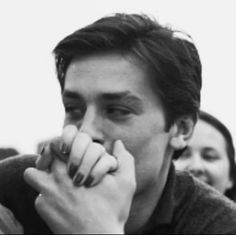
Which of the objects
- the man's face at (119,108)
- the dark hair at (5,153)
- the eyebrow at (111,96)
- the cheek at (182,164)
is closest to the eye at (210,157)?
the cheek at (182,164)

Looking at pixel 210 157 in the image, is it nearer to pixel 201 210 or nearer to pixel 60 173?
pixel 201 210

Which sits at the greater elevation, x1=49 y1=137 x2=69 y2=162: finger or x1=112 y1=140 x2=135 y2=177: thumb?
x1=49 y1=137 x2=69 y2=162: finger

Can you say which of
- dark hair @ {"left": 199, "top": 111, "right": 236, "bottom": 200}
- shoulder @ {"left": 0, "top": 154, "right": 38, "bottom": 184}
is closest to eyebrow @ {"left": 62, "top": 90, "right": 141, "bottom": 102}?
shoulder @ {"left": 0, "top": 154, "right": 38, "bottom": 184}

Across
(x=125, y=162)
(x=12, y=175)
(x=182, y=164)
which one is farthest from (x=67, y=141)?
(x=182, y=164)

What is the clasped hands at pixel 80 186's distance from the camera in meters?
2.68

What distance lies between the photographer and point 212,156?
621cm

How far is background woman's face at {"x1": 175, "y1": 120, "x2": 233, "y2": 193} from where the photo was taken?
6036 mm

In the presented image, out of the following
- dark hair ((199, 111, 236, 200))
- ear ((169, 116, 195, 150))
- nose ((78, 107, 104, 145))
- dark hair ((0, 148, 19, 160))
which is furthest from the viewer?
dark hair ((199, 111, 236, 200))

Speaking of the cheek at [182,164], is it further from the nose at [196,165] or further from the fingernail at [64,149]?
the fingernail at [64,149]

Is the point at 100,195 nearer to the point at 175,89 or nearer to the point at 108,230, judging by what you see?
the point at 108,230

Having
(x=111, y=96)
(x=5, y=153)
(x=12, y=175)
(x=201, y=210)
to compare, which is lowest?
(x=5, y=153)

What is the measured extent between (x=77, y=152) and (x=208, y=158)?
11.9 feet

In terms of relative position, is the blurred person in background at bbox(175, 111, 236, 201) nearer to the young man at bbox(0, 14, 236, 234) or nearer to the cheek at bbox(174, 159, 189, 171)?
the cheek at bbox(174, 159, 189, 171)

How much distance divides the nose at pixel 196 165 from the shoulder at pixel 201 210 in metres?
2.30
